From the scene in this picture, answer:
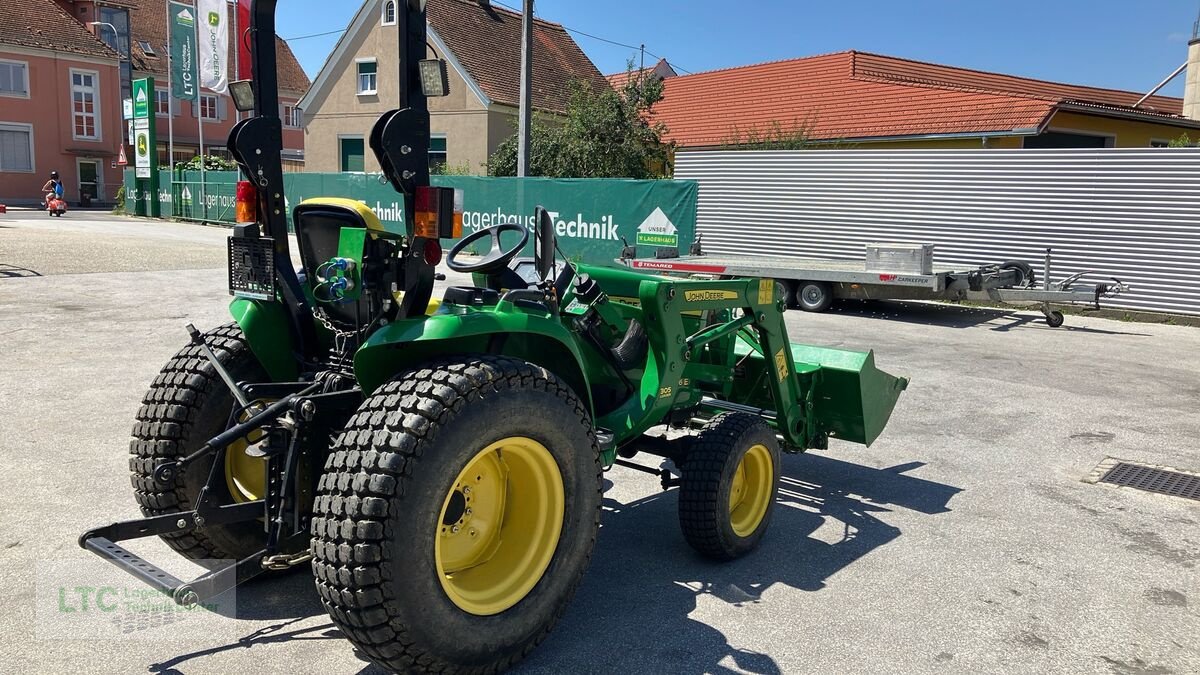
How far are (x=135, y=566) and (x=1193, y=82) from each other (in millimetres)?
33244

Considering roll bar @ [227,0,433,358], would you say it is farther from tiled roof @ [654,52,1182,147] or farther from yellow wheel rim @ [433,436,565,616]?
tiled roof @ [654,52,1182,147]

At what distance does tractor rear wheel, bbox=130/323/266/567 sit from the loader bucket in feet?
10.2

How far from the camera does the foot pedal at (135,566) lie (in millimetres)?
2928

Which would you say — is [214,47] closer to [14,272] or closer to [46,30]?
[14,272]

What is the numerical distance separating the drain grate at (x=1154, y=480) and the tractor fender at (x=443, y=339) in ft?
13.6

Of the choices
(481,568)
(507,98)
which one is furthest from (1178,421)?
(507,98)

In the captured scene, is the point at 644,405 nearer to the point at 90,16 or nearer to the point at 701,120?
the point at 701,120

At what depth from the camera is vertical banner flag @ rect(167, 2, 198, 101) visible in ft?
90.6

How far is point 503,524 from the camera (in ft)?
11.4

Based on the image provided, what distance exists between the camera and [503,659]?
10.3 feet

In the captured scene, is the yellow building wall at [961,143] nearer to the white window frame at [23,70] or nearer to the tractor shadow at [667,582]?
the tractor shadow at [667,582]

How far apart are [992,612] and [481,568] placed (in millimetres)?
2231

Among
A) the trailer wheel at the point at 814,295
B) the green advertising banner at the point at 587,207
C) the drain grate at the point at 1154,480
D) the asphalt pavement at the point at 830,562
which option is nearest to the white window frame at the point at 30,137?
the green advertising banner at the point at 587,207

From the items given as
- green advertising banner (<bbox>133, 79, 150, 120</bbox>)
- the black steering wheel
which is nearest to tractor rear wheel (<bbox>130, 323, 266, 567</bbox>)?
the black steering wheel
